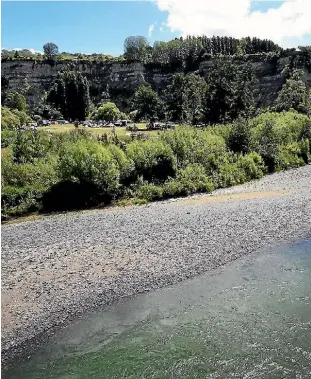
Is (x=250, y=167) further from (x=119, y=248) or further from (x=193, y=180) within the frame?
(x=119, y=248)

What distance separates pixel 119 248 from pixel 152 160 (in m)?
17.2

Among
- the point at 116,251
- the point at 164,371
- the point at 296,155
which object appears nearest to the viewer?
the point at 164,371

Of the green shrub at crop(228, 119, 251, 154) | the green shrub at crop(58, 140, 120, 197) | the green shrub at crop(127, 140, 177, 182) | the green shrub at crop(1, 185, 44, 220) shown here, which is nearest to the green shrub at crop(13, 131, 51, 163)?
the green shrub at crop(58, 140, 120, 197)

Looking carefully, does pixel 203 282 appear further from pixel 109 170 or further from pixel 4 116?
pixel 4 116

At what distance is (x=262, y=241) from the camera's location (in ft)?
80.4

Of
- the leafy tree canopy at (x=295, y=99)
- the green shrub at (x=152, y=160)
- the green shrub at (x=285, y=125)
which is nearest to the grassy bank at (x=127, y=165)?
the green shrub at (x=152, y=160)

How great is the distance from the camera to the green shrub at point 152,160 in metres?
38.9

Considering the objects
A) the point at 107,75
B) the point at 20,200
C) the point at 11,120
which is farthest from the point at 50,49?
the point at 20,200

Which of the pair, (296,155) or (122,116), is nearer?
(296,155)

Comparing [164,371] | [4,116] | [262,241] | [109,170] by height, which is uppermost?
[4,116]

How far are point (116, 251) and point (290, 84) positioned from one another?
230ft

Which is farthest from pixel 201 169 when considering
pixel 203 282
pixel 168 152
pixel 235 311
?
pixel 235 311

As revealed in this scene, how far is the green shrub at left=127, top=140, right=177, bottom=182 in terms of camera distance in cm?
3891

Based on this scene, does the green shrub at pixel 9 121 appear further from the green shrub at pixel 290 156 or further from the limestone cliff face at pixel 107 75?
the limestone cliff face at pixel 107 75
